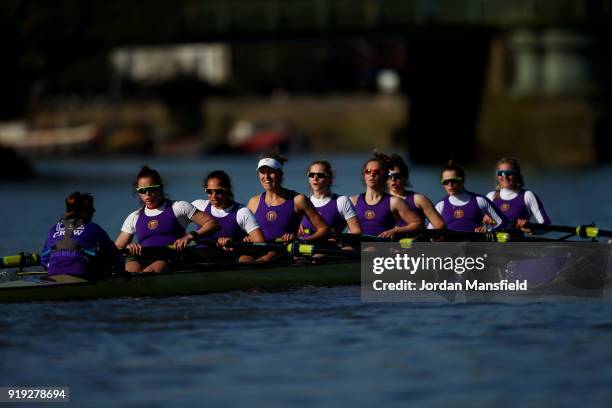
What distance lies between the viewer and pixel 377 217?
19.7m

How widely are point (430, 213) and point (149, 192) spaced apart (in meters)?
4.03

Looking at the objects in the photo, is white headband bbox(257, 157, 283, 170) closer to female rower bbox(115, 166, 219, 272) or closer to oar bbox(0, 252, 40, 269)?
female rower bbox(115, 166, 219, 272)

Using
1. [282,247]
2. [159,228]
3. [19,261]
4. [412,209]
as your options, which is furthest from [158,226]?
[412,209]

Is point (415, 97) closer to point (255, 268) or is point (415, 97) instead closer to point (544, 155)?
point (544, 155)

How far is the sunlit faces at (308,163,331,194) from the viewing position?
63.6 ft

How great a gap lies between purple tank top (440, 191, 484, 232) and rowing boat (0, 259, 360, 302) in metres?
2.34

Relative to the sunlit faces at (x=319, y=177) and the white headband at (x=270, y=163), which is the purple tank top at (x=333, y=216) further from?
the white headband at (x=270, y=163)

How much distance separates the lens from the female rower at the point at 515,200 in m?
21.9

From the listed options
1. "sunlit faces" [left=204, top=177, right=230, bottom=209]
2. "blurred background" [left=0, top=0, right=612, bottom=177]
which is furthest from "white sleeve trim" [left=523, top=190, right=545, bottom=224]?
"blurred background" [left=0, top=0, right=612, bottom=177]

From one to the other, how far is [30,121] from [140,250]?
95.7m

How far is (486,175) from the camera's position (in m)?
53.4

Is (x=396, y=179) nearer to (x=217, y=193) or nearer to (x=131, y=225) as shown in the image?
(x=217, y=193)

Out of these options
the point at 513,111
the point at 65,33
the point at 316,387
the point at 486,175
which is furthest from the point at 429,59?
the point at 316,387

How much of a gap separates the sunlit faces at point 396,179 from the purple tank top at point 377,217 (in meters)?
0.16
